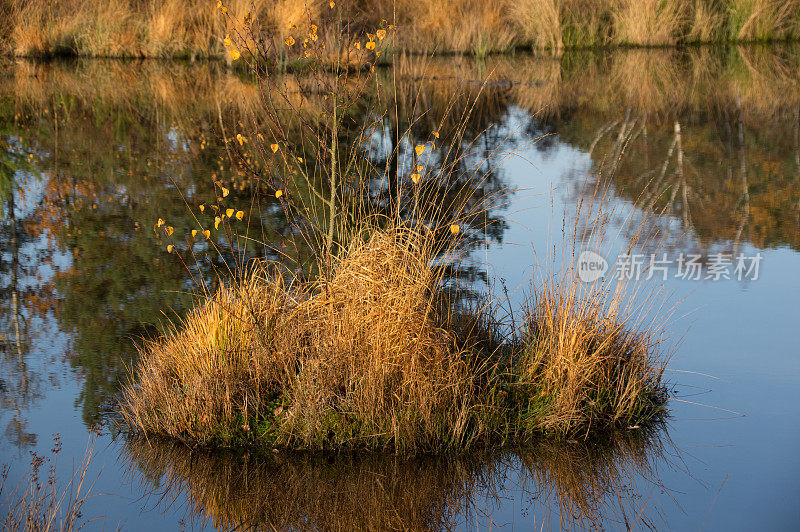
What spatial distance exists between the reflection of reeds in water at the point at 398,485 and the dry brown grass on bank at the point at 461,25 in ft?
52.6

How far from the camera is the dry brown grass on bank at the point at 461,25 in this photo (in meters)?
19.2

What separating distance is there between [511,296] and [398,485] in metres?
2.10

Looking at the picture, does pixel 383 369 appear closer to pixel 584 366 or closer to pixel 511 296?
pixel 584 366

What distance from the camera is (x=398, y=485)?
137 inches

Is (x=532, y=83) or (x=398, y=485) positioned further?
(x=532, y=83)

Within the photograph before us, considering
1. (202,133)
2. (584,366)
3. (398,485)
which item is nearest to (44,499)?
(398,485)

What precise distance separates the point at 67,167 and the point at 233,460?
6.96 metres

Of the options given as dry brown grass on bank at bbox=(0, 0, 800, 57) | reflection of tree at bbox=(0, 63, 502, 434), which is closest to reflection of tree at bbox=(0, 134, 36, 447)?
reflection of tree at bbox=(0, 63, 502, 434)

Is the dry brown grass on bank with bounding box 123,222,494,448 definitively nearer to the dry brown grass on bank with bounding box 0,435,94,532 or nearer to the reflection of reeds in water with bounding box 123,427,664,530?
the reflection of reeds in water with bounding box 123,427,664,530

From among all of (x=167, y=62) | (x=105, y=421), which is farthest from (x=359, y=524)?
(x=167, y=62)

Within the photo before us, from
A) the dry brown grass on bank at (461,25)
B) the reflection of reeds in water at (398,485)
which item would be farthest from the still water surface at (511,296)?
the dry brown grass on bank at (461,25)

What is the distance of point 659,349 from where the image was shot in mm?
4512

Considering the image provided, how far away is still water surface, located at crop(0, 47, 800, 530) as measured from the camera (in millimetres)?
3391

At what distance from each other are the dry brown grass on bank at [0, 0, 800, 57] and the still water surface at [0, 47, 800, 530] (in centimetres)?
639
